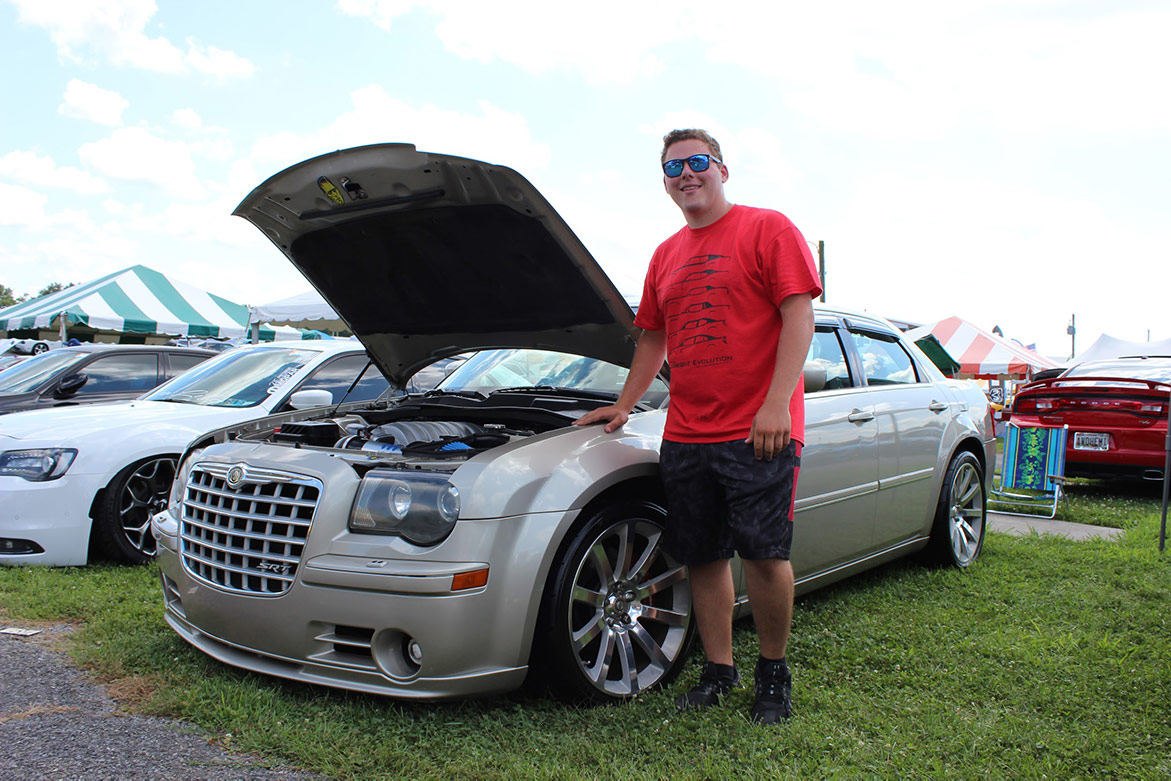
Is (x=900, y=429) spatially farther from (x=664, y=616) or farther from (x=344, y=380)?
(x=344, y=380)

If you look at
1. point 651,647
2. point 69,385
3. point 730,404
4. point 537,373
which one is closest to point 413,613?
point 651,647

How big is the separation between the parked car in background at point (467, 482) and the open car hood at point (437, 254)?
0.01 metres

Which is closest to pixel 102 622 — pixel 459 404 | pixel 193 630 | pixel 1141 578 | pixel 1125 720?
pixel 193 630

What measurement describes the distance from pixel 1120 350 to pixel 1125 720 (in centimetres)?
2380

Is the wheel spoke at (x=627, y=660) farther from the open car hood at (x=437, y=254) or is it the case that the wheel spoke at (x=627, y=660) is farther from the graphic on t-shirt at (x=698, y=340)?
the open car hood at (x=437, y=254)

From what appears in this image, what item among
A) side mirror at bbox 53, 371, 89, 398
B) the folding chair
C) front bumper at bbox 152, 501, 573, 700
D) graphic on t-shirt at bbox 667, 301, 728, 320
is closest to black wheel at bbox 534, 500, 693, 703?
front bumper at bbox 152, 501, 573, 700

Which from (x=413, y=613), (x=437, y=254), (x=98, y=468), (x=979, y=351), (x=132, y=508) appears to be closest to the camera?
(x=413, y=613)

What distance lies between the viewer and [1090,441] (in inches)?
329

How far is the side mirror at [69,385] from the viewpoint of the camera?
25.5 ft

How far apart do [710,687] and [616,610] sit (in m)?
0.41

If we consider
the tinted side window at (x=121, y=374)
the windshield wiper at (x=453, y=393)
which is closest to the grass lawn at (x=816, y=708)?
the windshield wiper at (x=453, y=393)

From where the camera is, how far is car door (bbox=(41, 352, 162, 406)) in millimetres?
7816

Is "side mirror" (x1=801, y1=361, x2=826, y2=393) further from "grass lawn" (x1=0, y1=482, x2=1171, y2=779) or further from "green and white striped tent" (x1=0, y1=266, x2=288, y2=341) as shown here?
"green and white striped tent" (x1=0, y1=266, x2=288, y2=341)

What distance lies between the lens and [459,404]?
4.05m
